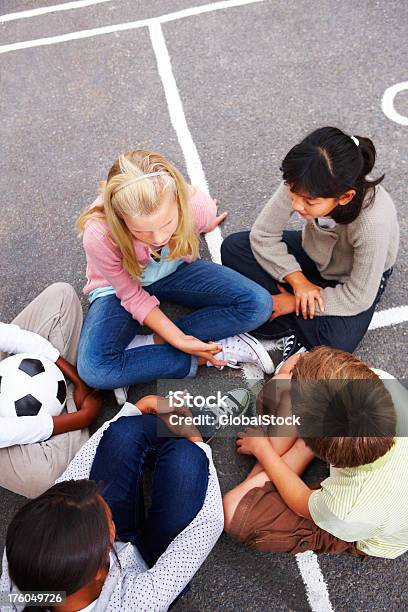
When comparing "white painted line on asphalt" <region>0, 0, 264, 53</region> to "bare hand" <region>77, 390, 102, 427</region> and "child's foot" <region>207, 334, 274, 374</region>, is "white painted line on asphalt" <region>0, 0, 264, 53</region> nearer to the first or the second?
"child's foot" <region>207, 334, 274, 374</region>

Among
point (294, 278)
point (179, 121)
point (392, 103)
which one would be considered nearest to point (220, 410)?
point (294, 278)

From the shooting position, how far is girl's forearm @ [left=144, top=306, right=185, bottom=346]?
205cm

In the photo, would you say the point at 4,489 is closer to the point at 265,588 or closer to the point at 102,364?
the point at 102,364

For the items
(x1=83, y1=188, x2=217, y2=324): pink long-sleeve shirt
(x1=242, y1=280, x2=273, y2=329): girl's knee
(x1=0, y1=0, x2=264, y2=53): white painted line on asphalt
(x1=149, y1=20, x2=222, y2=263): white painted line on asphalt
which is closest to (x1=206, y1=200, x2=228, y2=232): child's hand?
(x1=149, y1=20, x2=222, y2=263): white painted line on asphalt

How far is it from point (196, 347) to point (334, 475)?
0.70 m

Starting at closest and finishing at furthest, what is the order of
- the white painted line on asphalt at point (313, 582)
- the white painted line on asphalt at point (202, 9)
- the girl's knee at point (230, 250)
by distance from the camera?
the white painted line on asphalt at point (313, 582)
the girl's knee at point (230, 250)
the white painted line on asphalt at point (202, 9)

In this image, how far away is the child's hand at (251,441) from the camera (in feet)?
6.15

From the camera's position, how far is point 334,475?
1.58 metres

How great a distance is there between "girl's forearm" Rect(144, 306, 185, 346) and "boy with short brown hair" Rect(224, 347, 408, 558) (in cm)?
46

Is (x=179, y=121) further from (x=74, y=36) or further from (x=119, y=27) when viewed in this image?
(x=74, y=36)

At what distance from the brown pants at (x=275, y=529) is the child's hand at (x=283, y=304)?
656 mm

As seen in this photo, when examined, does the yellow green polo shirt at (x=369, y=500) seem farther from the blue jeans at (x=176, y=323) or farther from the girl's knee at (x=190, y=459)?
the blue jeans at (x=176, y=323)

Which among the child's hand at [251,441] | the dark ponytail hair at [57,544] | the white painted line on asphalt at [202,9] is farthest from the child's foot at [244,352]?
the white painted line on asphalt at [202,9]

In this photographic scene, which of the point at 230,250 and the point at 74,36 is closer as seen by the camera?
the point at 230,250
